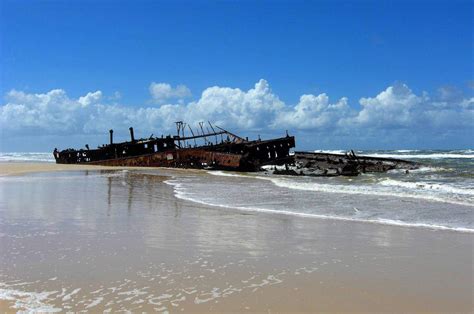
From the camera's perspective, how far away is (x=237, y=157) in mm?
25828

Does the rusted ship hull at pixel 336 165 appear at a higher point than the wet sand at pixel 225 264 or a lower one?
higher

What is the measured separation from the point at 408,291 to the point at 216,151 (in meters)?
23.6

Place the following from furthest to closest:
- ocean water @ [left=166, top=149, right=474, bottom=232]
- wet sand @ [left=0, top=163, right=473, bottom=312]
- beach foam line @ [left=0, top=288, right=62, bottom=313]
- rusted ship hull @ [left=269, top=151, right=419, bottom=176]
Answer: rusted ship hull @ [left=269, top=151, right=419, bottom=176] < ocean water @ [left=166, top=149, right=474, bottom=232] < wet sand @ [left=0, top=163, right=473, bottom=312] < beach foam line @ [left=0, top=288, right=62, bottom=313]

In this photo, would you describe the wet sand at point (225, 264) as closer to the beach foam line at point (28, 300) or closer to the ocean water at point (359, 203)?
the beach foam line at point (28, 300)

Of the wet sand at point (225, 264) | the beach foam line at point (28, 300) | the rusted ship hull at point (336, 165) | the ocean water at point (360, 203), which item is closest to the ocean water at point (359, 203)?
the ocean water at point (360, 203)

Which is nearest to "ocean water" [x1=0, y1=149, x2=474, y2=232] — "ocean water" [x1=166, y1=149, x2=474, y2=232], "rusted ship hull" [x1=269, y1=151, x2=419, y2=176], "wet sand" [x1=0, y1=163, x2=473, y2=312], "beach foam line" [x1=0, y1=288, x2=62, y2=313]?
"ocean water" [x1=166, y1=149, x2=474, y2=232]

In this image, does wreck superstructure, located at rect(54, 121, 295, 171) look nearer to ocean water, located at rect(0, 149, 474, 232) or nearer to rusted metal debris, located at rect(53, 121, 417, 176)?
rusted metal debris, located at rect(53, 121, 417, 176)

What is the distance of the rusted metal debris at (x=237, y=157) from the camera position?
2556 cm

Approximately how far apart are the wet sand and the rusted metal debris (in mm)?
15964

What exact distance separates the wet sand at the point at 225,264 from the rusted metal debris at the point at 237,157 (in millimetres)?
15964

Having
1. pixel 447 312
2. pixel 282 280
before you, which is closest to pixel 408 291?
pixel 447 312

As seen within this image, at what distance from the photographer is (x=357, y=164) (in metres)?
25.3

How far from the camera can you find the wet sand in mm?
3984

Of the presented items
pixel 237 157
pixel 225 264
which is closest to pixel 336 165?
pixel 237 157
